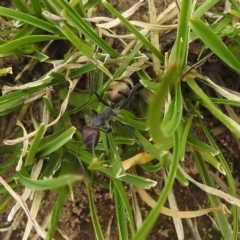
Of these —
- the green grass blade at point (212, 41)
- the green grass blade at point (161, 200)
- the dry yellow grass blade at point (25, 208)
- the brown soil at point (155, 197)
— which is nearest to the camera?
the green grass blade at point (161, 200)

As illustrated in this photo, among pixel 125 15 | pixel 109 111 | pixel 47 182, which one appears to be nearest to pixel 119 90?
pixel 109 111

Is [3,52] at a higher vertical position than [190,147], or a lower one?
higher

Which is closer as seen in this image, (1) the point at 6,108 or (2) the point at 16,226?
(1) the point at 6,108

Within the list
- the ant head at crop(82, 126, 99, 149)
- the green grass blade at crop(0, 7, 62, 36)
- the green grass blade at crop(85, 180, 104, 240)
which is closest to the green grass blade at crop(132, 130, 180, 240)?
the ant head at crop(82, 126, 99, 149)

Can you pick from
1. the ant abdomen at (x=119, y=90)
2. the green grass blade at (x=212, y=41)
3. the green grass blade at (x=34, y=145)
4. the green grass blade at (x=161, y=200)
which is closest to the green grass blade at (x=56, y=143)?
the green grass blade at (x=34, y=145)

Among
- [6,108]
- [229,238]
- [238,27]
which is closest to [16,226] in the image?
[6,108]

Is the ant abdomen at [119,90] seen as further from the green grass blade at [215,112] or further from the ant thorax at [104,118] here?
the green grass blade at [215,112]

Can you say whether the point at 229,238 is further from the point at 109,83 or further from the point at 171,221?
the point at 109,83

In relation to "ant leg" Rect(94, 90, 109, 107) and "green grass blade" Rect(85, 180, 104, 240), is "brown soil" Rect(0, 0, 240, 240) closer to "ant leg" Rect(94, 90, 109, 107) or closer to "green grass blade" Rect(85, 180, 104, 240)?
"green grass blade" Rect(85, 180, 104, 240)
